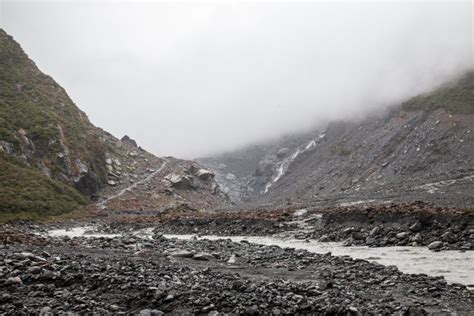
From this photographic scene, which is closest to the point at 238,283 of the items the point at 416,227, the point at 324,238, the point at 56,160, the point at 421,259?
the point at 421,259

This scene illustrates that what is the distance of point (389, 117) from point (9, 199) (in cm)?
10743

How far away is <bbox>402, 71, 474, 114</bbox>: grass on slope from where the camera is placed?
97.1m

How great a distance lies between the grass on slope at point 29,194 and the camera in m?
55.2

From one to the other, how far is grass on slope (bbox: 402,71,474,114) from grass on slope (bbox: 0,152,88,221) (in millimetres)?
87537

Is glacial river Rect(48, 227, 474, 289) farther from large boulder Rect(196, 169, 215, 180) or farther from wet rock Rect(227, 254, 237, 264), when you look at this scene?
large boulder Rect(196, 169, 215, 180)

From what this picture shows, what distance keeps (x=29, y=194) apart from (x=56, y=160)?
80.6 feet

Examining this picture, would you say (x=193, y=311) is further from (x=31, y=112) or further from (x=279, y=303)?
(x=31, y=112)

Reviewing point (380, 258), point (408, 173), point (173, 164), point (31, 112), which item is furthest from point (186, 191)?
point (380, 258)

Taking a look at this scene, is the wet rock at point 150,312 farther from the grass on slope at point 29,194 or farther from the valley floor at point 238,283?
the grass on slope at point 29,194

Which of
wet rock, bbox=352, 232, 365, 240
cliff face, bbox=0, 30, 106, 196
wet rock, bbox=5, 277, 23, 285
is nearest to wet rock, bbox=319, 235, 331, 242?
wet rock, bbox=352, 232, 365, 240

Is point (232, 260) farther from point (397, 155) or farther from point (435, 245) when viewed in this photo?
point (397, 155)

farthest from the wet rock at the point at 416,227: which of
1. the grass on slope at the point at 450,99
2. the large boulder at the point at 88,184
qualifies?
the grass on slope at the point at 450,99

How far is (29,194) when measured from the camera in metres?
61.0

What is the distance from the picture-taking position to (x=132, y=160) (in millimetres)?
124000
